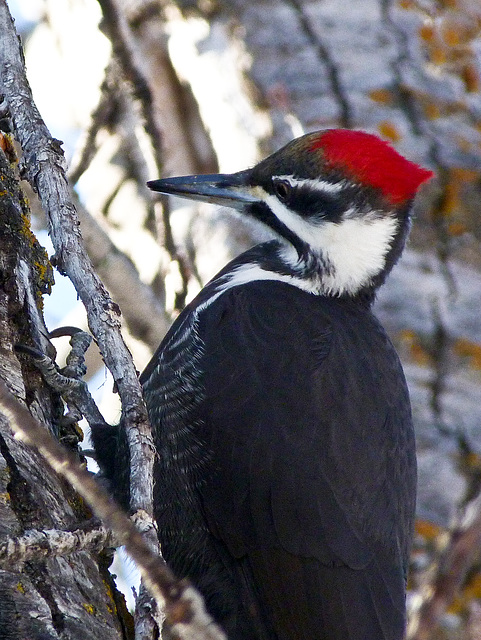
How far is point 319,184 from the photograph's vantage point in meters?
2.87

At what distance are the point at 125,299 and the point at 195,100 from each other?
1.34 meters

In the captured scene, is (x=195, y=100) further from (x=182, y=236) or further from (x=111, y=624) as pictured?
(x=111, y=624)

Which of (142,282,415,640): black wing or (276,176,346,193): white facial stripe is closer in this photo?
(142,282,415,640): black wing

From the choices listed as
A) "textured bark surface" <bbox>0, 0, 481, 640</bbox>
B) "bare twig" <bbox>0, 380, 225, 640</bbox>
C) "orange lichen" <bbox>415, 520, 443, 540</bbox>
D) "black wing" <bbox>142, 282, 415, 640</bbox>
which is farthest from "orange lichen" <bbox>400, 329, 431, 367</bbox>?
"bare twig" <bbox>0, 380, 225, 640</bbox>

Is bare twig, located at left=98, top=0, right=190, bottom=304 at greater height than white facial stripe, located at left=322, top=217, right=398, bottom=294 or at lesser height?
greater

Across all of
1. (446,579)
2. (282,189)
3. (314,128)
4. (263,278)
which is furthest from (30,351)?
(314,128)

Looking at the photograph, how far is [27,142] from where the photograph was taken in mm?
2189

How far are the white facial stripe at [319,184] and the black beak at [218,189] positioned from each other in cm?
15

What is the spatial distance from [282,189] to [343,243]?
0.85 feet

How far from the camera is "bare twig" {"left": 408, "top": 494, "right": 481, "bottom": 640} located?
2.59 feet

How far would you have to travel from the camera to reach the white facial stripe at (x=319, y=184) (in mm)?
2863

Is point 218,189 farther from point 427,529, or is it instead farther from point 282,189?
point 427,529

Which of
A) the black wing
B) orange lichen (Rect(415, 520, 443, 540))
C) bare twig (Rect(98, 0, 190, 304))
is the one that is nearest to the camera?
the black wing

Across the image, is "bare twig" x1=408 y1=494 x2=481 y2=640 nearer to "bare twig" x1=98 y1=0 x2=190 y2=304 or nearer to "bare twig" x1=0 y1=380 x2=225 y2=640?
"bare twig" x1=0 y1=380 x2=225 y2=640
